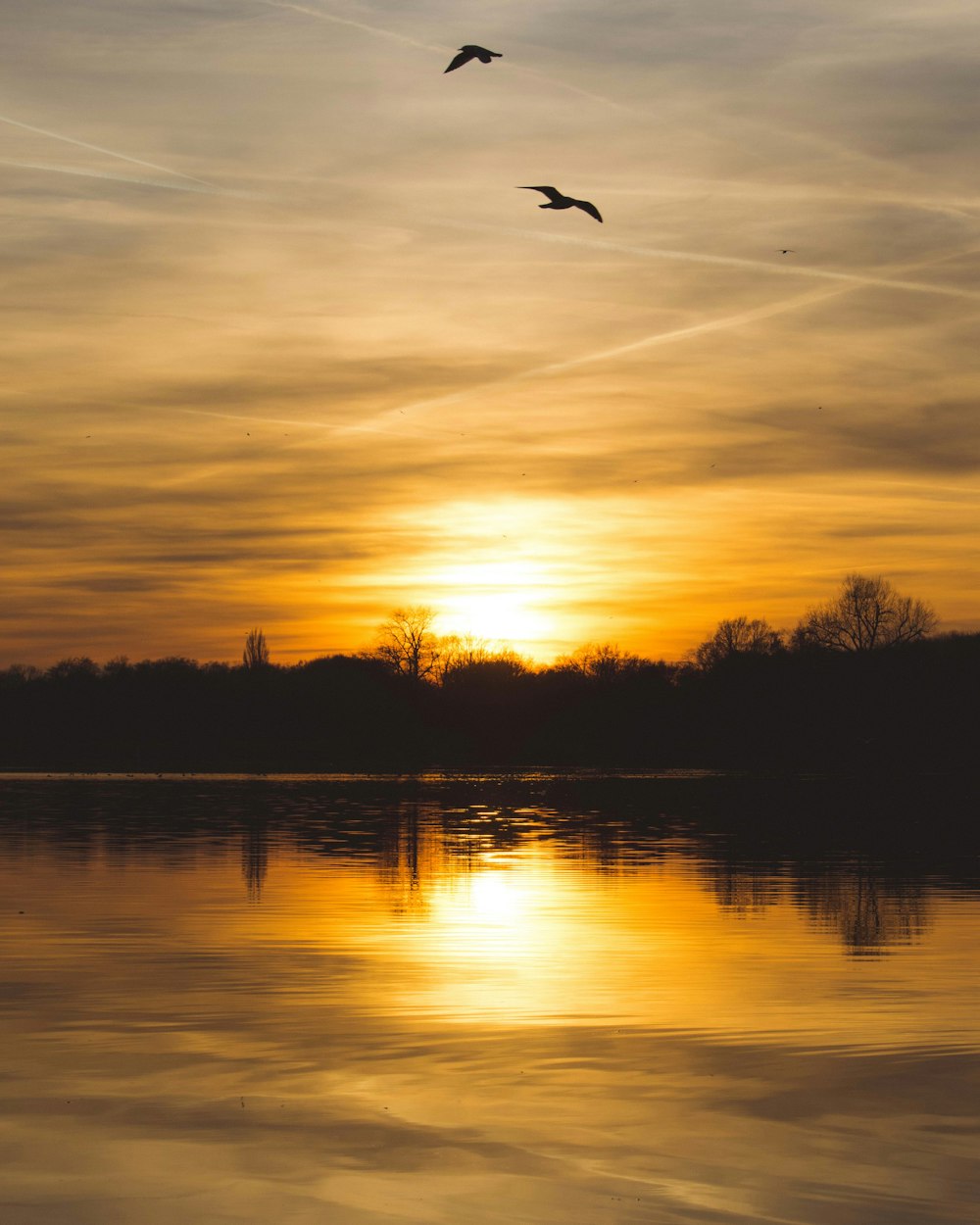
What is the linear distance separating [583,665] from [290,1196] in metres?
157

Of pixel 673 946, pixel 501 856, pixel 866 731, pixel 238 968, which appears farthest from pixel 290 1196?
pixel 866 731

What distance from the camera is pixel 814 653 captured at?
438 feet

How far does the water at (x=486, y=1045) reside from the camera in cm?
930

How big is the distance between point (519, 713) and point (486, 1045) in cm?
13782

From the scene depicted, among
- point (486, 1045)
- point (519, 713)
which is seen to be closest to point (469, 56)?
point (486, 1045)

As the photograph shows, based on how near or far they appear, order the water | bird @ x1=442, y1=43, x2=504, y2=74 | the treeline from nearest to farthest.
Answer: the water → bird @ x1=442, y1=43, x2=504, y2=74 → the treeline

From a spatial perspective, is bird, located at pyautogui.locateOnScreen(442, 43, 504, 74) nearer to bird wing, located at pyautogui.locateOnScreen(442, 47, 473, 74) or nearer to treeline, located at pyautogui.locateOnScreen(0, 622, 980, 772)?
bird wing, located at pyautogui.locateOnScreen(442, 47, 473, 74)

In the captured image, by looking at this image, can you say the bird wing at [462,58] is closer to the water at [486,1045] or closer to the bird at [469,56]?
the bird at [469,56]

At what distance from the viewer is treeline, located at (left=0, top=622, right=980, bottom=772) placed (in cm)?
12456

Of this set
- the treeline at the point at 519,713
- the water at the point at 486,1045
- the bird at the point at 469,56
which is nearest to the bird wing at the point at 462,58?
the bird at the point at 469,56

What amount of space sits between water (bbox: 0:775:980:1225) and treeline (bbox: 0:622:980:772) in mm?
86170

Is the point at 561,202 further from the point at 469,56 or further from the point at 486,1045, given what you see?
the point at 486,1045

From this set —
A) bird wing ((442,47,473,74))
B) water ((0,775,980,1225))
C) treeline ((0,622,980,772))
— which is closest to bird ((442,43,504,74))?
bird wing ((442,47,473,74))

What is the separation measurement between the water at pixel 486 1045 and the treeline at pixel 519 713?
86.2 metres
